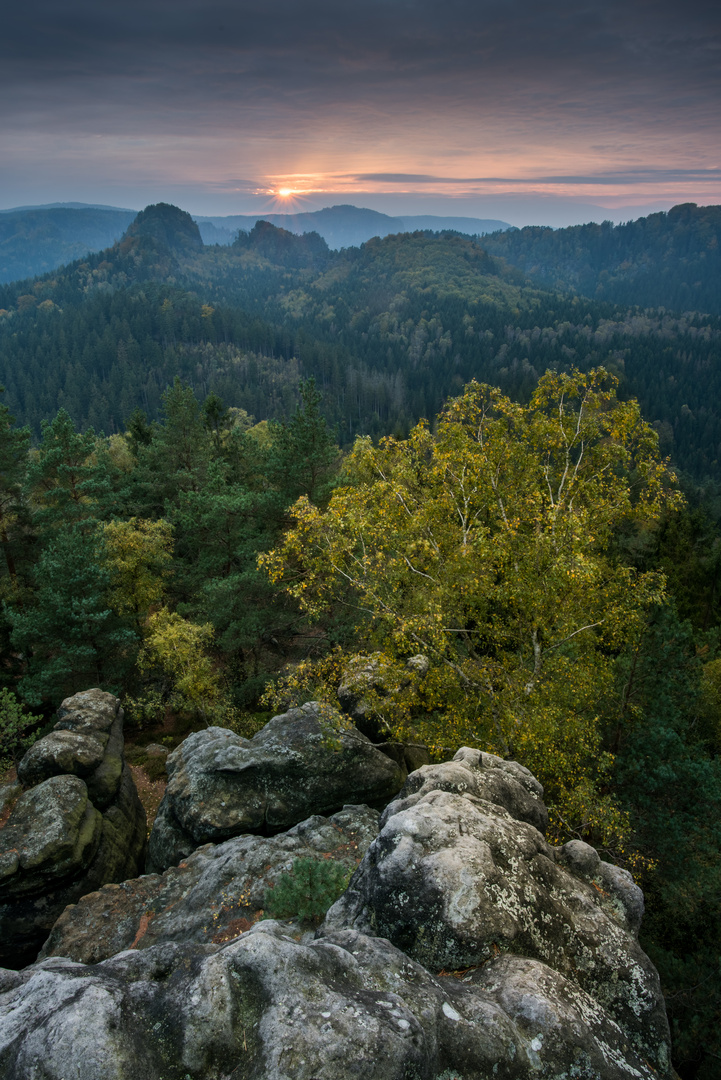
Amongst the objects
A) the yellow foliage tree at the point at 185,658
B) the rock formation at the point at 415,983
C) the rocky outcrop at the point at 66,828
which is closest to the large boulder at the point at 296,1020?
the rock formation at the point at 415,983

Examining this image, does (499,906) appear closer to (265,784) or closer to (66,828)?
(265,784)

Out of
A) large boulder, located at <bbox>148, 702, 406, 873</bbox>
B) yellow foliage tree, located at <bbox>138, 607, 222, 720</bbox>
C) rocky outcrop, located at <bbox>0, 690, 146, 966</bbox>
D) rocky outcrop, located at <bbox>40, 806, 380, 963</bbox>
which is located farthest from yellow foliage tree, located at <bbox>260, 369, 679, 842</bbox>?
yellow foliage tree, located at <bbox>138, 607, 222, 720</bbox>

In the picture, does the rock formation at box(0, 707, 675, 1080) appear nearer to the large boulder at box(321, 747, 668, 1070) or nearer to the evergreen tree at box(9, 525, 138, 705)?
the large boulder at box(321, 747, 668, 1070)

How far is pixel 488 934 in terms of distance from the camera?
741cm

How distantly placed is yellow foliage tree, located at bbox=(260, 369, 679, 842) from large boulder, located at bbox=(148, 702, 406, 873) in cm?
245

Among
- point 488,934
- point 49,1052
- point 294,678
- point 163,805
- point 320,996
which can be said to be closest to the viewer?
point 49,1052

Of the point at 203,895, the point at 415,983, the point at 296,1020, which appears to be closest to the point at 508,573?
the point at 415,983

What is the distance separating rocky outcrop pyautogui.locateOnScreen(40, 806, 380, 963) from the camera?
13.4 metres

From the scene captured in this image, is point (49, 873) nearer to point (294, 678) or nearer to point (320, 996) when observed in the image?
point (294, 678)

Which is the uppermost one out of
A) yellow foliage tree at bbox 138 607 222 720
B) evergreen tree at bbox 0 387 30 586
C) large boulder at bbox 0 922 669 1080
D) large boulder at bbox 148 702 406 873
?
large boulder at bbox 0 922 669 1080

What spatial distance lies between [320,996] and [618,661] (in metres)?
16.9

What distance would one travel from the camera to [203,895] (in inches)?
557

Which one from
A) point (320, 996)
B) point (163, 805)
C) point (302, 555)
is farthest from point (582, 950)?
A: point (163, 805)

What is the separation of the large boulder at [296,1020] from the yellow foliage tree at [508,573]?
720cm
